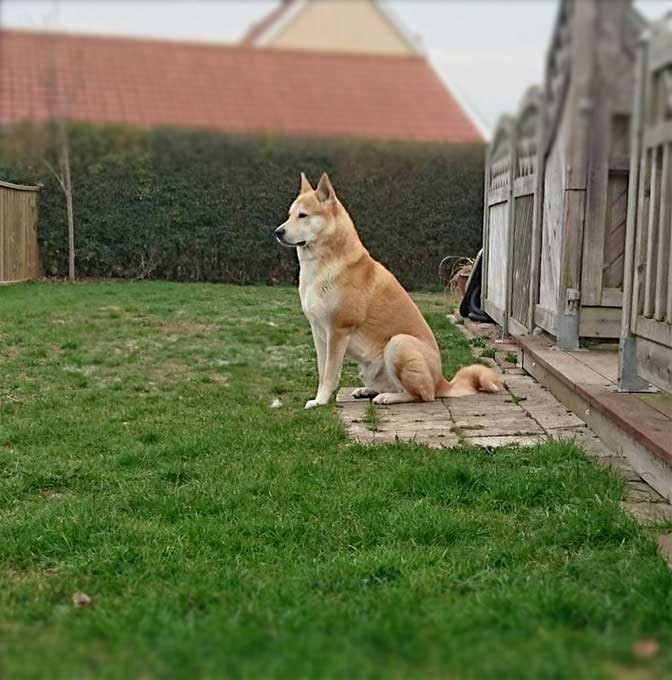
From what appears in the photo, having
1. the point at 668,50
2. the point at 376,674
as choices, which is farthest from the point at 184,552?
the point at 668,50

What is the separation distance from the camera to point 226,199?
3.07 metres

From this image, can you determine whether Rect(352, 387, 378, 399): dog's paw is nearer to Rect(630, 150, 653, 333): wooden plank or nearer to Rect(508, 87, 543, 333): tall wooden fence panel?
Rect(508, 87, 543, 333): tall wooden fence panel

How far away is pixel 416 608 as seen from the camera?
2.12 metres

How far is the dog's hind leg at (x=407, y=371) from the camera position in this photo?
5.12 m

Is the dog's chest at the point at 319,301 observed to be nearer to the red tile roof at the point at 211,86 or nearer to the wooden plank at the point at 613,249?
the wooden plank at the point at 613,249

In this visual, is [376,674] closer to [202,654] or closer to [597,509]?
[202,654]

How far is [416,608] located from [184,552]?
897mm

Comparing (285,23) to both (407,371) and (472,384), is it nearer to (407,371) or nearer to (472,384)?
(407,371)

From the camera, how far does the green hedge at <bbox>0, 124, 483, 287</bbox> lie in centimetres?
102

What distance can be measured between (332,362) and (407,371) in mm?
525

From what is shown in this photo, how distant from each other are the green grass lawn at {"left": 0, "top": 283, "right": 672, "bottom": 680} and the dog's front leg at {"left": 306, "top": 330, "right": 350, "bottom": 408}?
27 cm

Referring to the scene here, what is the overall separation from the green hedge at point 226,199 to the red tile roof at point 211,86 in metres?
0.03

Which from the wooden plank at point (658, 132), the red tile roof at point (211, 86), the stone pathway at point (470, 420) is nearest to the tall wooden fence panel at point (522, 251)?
the stone pathway at point (470, 420)

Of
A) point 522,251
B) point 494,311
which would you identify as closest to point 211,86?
point 522,251
